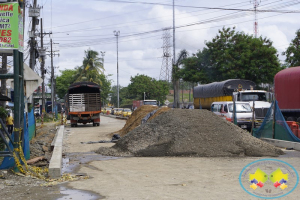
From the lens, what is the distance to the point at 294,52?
35.1 m

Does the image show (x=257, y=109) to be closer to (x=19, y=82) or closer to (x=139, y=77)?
(x=19, y=82)

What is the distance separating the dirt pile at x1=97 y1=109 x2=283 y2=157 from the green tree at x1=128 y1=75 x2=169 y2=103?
7362 cm

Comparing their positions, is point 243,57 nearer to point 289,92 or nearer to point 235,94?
point 235,94

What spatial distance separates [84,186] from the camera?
870cm

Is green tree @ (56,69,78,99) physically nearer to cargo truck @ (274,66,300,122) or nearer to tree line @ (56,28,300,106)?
tree line @ (56,28,300,106)

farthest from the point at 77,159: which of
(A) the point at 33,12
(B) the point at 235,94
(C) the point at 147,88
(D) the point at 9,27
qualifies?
(C) the point at 147,88

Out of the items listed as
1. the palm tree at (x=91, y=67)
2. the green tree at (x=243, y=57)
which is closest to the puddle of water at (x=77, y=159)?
the green tree at (x=243, y=57)

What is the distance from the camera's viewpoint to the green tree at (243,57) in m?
43.6

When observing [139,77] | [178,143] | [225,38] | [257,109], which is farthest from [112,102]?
[178,143]

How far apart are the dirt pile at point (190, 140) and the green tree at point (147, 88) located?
7362cm

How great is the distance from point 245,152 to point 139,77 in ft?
257

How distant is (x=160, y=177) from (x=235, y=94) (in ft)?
62.3

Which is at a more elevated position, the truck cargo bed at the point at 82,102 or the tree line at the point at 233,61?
the tree line at the point at 233,61

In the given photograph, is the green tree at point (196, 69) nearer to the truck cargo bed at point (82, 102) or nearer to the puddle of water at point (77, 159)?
the truck cargo bed at point (82, 102)
